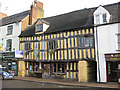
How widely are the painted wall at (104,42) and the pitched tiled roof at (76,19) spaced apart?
36.2 inches

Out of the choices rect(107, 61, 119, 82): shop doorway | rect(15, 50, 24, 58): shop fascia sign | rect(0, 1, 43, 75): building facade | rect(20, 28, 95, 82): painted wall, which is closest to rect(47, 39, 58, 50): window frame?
rect(20, 28, 95, 82): painted wall

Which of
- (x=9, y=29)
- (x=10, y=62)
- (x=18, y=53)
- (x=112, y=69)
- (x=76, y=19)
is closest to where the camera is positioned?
(x=112, y=69)

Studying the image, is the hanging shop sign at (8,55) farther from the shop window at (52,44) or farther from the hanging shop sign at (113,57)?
the hanging shop sign at (113,57)

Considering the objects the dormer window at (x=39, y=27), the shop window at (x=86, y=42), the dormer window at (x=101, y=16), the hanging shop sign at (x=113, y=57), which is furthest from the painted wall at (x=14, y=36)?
the hanging shop sign at (x=113, y=57)

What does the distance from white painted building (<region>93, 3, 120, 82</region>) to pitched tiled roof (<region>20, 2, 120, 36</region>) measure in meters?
0.63

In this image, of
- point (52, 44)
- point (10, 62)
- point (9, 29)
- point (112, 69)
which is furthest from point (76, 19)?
point (10, 62)

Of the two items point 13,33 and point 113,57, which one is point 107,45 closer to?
point 113,57

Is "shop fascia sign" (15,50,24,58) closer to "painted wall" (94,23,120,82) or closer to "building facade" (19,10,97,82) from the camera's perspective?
"building facade" (19,10,97,82)

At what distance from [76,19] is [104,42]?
5.06 m

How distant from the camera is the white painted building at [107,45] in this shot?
39.1 ft

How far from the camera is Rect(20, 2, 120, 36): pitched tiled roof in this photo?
13828 millimetres

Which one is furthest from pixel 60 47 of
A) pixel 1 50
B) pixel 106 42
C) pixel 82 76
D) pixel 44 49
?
pixel 1 50

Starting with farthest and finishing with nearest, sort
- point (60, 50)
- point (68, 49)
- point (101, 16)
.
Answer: point (60, 50), point (68, 49), point (101, 16)

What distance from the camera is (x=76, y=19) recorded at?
16.0 meters
